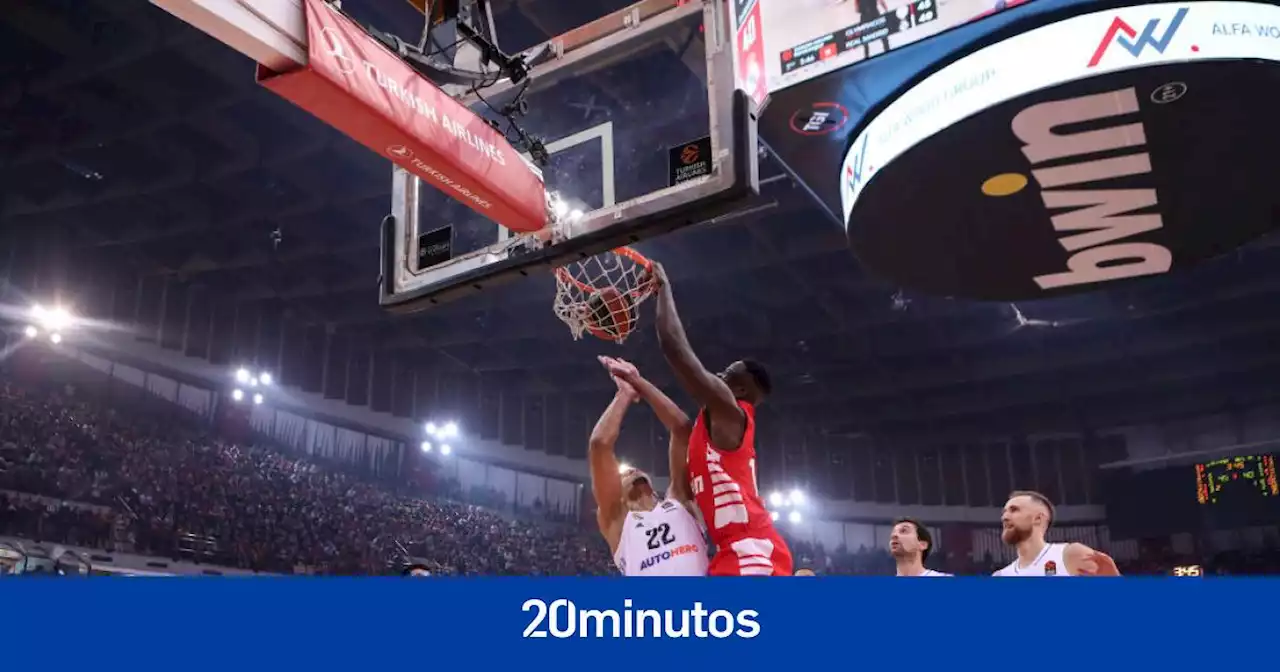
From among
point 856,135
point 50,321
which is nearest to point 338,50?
point 856,135

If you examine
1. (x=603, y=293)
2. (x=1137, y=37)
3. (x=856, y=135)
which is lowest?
(x=603, y=293)

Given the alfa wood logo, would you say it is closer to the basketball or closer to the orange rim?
the orange rim

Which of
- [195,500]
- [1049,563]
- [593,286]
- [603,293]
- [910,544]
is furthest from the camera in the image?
[195,500]

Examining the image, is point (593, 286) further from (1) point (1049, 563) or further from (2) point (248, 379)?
(2) point (248, 379)

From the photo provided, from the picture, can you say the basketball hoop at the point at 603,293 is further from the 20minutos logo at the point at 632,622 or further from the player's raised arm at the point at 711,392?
the 20minutos logo at the point at 632,622

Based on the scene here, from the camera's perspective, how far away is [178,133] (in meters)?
10.8

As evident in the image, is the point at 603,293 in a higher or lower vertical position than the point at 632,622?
higher

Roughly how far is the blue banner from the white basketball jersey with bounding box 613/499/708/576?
1723 millimetres

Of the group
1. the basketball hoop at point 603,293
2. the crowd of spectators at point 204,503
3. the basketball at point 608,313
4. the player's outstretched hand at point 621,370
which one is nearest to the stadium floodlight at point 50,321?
the crowd of spectators at point 204,503

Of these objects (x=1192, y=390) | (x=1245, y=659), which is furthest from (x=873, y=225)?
(x=1192, y=390)

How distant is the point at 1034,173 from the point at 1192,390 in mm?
14715

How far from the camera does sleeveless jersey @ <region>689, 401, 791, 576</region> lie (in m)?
3.27

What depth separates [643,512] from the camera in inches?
144

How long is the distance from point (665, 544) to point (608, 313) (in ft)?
5.19
